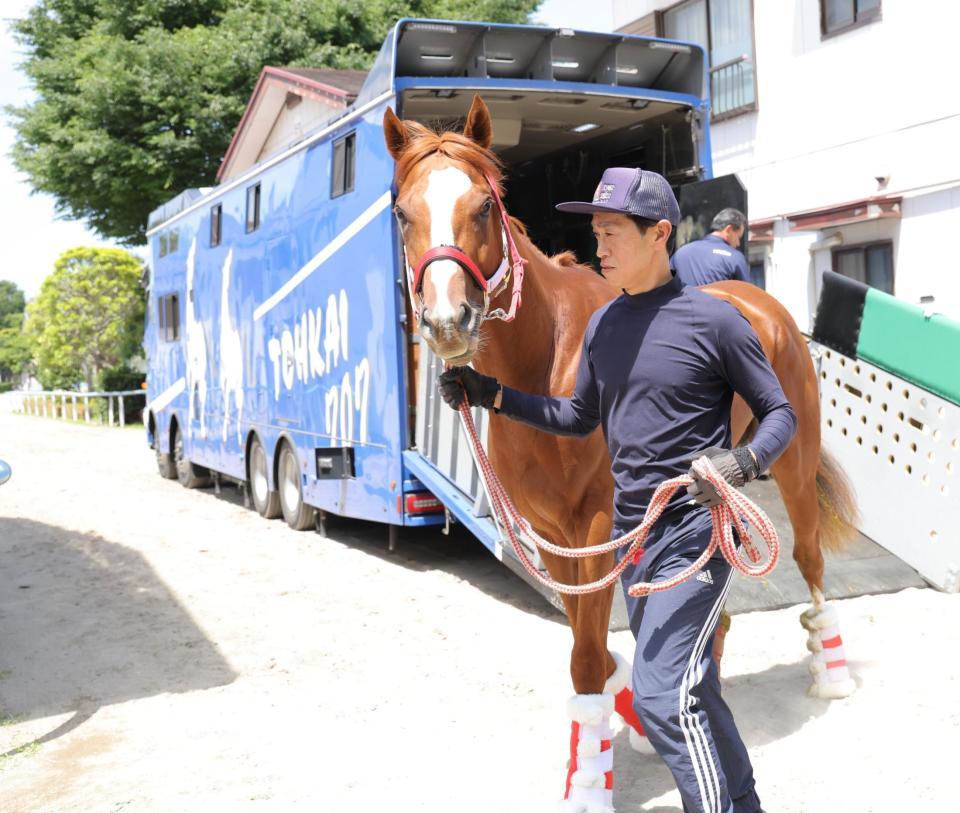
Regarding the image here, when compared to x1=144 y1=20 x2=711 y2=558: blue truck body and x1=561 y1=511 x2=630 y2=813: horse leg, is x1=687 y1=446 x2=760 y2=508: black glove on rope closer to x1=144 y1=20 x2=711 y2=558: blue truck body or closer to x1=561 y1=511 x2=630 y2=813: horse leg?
x1=561 y1=511 x2=630 y2=813: horse leg

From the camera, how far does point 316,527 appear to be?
1019cm

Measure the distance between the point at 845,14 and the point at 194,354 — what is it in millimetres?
9553

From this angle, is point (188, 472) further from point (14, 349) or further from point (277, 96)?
point (14, 349)

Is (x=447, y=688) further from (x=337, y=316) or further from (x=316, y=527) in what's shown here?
(x=316, y=527)

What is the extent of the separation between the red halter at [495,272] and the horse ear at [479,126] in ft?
0.94

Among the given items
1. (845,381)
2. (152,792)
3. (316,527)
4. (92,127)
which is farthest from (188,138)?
(152,792)

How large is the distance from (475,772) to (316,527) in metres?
6.29

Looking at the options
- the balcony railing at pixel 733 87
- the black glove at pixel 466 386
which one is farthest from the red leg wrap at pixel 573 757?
the balcony railing at pixel 733 87

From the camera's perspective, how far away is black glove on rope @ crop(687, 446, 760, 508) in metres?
2.66

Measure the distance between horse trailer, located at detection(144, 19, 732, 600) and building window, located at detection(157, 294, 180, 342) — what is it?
238 centimetres

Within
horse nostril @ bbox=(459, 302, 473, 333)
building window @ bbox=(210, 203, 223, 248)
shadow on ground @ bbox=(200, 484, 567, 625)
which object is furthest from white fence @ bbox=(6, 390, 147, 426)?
horse nostril @ bbox=(459, 302, 473, 333)

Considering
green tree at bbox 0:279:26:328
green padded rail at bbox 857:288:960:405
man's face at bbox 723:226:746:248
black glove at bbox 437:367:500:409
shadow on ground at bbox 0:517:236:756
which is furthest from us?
green tree at bbox 0:279:26:328

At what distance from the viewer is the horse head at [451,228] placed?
317 cm

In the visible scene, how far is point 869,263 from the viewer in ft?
43.5
